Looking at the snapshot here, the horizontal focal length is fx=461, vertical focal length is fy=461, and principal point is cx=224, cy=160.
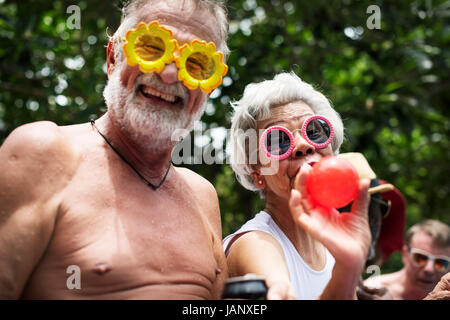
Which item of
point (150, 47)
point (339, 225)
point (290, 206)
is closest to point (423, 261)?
point (339, 225)

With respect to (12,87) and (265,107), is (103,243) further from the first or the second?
(12,87)

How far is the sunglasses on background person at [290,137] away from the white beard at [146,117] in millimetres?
429

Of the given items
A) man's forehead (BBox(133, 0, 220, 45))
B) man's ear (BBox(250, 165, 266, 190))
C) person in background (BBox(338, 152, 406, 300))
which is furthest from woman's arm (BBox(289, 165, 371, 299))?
man's forehead (BBox(133, 0, 220, 45))

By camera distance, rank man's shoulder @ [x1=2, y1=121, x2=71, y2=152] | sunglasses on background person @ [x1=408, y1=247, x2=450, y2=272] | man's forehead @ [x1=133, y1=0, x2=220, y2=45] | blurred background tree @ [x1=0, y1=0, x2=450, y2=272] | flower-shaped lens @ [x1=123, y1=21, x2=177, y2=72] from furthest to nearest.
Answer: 1. blurred background tree @ [x1=0, y1=0, x2=450, y2=272]
2. sunglasses on background person @ [x1=408, y1=247, x2=450, y2=272]
3. man's forehead @ [x1=133, y1=0, x2=220, y2=45]
4. flower-shaped lens @ [x1=123, y1=21, x2=177, y2=72]
5. man's shoulder @ [x1=2, y1=121, x2=71, y2=152]

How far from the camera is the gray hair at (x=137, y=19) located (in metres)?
2.38

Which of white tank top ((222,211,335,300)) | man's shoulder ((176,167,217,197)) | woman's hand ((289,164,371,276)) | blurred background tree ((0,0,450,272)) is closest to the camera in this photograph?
woman's hand ((289,164,371,276))

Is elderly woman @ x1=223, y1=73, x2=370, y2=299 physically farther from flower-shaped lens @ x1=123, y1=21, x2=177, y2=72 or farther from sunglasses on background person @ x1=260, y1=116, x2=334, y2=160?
flower-shaped lens @ x1=123, y1=21, x2=177, y2=72

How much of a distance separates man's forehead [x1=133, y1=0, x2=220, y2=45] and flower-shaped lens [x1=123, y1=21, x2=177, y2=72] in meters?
0.13

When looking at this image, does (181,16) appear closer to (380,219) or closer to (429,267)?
(380,219)

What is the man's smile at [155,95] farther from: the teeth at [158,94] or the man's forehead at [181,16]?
the man's forehead at [181,16]

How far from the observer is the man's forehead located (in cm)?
229

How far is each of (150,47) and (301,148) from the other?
2.98 ft

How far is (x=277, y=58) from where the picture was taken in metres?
5.33

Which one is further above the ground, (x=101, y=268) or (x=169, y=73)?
(x=169, y=73)
